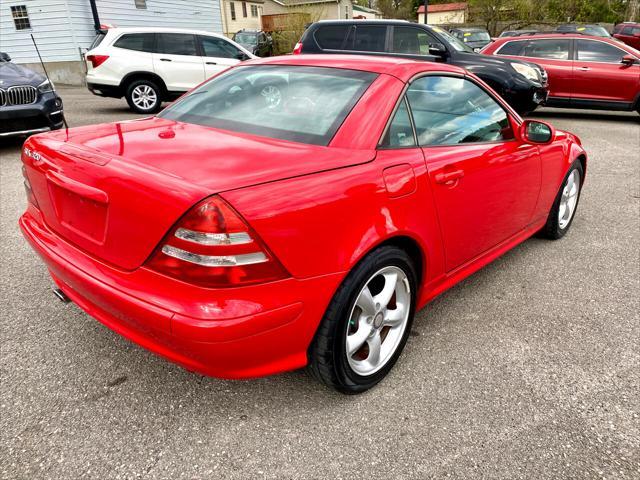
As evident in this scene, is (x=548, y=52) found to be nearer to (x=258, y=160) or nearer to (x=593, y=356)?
(x=593, y=356)

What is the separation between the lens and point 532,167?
3377mm

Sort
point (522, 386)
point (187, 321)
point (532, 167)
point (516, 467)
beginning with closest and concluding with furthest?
point (187, 321) → point (516, 467) → point (522, 386) → point (532, 167)

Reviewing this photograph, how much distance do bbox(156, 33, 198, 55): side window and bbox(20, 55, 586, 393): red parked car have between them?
8.50 metres

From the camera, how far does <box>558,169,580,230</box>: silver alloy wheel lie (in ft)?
13.7

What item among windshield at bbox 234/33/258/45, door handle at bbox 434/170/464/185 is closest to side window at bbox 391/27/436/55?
door handle at bbox 434/170/464/185

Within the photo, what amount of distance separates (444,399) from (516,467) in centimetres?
44

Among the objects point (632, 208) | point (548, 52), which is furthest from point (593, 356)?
point (548, 52)

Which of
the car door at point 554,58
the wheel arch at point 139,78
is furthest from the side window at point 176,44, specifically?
the car door at point 554,58

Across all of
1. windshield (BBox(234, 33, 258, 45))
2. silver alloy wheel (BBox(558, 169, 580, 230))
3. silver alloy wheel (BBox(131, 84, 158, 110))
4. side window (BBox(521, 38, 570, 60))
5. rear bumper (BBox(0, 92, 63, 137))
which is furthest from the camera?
windshield (BBox(234, 33, 258, 45))

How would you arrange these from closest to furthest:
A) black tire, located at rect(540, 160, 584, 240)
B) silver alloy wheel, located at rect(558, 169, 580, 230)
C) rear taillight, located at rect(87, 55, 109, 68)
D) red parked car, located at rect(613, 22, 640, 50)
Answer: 1. black tire, located at rect(540, 160, 584, 240)
2. silver alloy wheel, located at rect(558, 169, 580, 230)
3. rear taillight, located at rect(87, 55, 109, 68)
4. red parked car, located at rect(613, 22, 640, 50)

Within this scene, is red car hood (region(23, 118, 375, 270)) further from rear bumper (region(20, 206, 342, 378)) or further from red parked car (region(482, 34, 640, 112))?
red parked car (region(482, 34, 640, 112))

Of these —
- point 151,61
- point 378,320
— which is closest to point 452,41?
point 151,61

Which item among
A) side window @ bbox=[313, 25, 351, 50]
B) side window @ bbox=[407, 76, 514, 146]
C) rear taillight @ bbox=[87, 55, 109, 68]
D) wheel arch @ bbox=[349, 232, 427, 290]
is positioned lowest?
wheel arch @ bbox=[349, 232, 427, 290]

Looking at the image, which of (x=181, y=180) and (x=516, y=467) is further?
(x=516, y=467)
